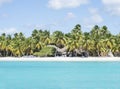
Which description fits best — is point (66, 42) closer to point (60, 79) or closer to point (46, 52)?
point (46, 52)

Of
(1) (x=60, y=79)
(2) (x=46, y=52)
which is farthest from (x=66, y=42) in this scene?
(1) (x=60, y=79)

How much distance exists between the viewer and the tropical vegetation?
236 ft

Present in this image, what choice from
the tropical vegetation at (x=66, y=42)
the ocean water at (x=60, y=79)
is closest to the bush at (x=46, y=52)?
the tropical vegetation at (x=66, y=42)

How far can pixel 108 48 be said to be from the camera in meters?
73.9

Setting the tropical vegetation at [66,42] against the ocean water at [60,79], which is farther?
the tropical vegetation at [66,42]

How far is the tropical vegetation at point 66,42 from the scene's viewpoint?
72062 millimetres

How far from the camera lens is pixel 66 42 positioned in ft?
241

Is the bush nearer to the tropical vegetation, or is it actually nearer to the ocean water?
the tropical vegetation

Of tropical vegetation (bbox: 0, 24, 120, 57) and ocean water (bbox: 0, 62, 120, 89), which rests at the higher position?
tropical vegetation (bbox: 0, 24, 120, 57)

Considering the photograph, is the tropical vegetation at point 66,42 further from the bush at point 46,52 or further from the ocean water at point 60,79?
the ocean water at point 60,79

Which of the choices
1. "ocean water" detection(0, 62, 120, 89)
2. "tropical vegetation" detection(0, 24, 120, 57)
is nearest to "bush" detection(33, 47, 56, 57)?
"tropical vegetation" detection(0, 24, 120, 57)

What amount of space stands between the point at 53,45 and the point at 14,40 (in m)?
7.80

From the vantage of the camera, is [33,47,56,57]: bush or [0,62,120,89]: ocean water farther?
[33,47,56,57]: bush

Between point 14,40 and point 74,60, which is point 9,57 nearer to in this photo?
point 14,40
